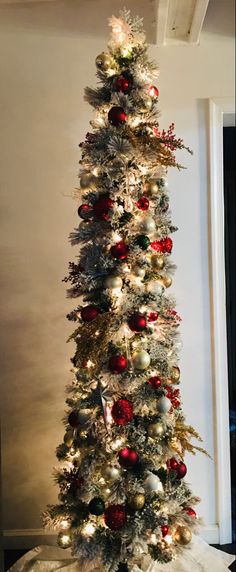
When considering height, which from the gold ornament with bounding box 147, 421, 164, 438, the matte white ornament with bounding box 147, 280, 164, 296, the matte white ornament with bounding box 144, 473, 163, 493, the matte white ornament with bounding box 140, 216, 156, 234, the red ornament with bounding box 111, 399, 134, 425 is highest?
the matte white ornament with bounding box 140, 216, 156, 234

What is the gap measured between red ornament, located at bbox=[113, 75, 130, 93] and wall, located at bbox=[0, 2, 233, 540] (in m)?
0.65

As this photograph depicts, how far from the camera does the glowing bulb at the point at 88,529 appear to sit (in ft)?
4.87

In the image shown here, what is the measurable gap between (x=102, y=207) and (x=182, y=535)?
115 cm

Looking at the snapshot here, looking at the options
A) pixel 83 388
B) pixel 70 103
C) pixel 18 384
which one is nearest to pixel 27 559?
pixel 18 384

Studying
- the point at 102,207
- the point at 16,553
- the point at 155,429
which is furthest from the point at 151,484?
the point at 16,553

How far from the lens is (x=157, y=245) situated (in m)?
1.54

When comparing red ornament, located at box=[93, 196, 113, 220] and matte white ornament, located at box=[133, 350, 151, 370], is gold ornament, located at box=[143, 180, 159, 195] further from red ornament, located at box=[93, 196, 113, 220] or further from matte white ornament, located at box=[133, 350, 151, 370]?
matte white ornament, located at box=[133, 350, 151, 370]

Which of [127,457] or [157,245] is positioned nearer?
[127,457]

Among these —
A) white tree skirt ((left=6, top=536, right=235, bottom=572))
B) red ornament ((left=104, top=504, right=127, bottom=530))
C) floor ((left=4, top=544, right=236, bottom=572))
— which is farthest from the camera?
floor ((left=4, top=544, right=236, bottom=572))

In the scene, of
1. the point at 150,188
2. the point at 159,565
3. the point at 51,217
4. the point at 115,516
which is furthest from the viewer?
the point at 51,217

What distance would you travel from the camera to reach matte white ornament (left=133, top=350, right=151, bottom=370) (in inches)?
56.2

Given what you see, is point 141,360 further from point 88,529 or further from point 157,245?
point 88,529

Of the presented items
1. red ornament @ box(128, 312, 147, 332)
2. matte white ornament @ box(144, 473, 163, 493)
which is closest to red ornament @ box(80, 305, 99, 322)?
red ornament @ box(128, 312, 147, 332)

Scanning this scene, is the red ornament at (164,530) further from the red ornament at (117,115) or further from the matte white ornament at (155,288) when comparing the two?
the red ornament at (117,115)
